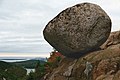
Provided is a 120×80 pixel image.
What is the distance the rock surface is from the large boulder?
973 millimetres

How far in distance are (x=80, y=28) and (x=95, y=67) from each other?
11.0 feet

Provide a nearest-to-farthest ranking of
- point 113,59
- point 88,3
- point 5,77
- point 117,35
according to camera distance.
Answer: point 113,59 → point 88,3 → point 117,35 → point 5,77

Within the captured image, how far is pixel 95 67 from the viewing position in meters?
19.6

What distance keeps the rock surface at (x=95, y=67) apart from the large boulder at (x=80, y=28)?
0.97 m

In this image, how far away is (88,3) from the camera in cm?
2225

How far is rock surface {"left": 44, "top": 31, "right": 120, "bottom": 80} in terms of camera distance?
60.5ft

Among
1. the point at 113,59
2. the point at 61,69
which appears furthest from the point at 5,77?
the point at 113,59

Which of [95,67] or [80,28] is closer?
[95,67]

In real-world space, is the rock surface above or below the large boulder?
below

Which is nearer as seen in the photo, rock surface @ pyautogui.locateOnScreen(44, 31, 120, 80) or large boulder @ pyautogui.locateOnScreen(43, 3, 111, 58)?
rock surface @ pyautogui.locateOnScreen(44, 31, 120, 80)

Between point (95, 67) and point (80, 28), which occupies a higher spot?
point (80, 28)

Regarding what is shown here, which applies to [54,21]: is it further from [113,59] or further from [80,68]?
[113,59]

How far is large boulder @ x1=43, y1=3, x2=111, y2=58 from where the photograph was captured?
21.2 meters

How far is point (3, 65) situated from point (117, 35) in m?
74.4
